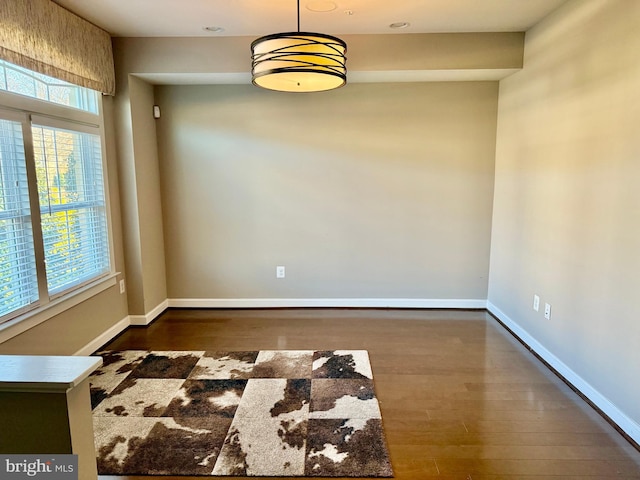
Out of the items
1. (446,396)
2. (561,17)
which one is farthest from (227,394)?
(561,17)

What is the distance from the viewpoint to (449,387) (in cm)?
270

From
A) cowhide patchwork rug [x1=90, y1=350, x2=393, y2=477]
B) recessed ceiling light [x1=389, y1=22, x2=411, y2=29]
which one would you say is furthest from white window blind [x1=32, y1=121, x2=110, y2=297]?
recessed ceiling light [x1=389, y1=22, x2=411, y2=29]

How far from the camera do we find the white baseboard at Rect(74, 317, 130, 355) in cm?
318

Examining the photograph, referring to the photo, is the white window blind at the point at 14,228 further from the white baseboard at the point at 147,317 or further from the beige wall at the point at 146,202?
the white baseboard at the point at 147,317

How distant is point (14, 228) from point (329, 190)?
2.65 m

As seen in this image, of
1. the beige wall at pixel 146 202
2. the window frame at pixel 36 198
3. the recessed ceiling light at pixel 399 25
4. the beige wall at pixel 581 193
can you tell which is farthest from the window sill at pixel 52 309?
the beige wall at pixel 581 193

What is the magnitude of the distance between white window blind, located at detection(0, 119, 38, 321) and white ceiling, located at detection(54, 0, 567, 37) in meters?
1.13

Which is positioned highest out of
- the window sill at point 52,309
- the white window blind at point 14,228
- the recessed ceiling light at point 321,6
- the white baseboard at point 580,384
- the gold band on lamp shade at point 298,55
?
the recessed ceiling light at point 321,6

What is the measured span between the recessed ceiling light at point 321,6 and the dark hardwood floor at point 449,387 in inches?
102

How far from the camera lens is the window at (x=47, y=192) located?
7.95ft

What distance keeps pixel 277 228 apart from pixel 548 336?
2.64 m

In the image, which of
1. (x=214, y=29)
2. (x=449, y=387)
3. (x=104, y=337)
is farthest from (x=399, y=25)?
(x=104, y=337)

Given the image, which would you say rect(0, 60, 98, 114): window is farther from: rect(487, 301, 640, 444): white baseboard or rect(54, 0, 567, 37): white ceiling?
rect(487, 301, 640, 444): white baseboard

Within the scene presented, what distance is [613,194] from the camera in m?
2.37
